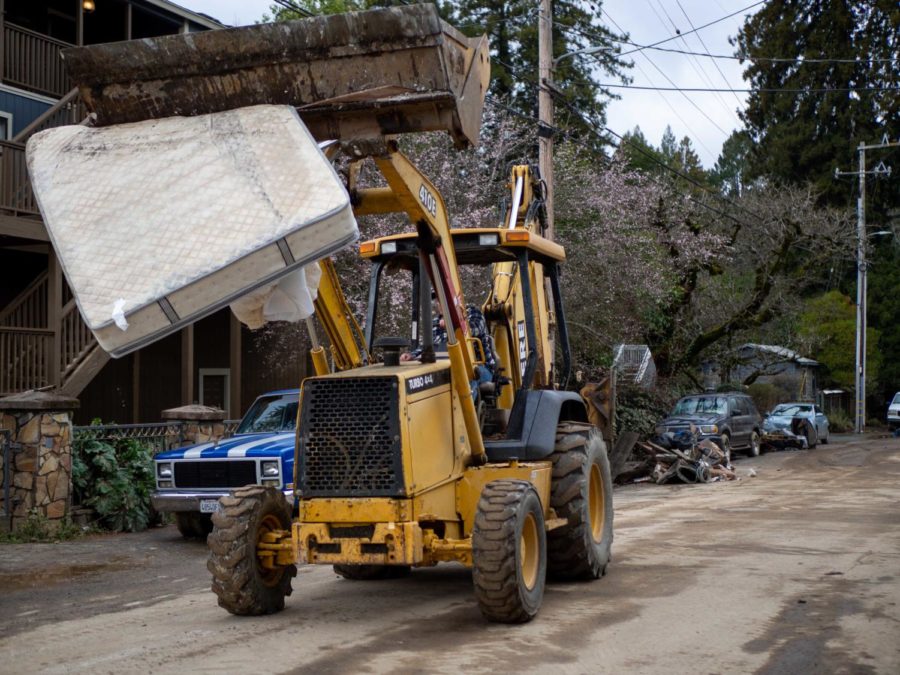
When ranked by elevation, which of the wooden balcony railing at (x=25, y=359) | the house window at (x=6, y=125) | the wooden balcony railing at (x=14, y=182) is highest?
the house window at (x=6, y=125)

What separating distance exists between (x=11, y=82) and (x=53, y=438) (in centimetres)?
908

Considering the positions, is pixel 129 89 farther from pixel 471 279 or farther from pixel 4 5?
pixel 4 5

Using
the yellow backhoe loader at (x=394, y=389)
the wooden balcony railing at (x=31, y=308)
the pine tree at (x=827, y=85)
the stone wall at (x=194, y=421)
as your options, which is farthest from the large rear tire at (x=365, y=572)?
the pine tree at (x=827, y=85)

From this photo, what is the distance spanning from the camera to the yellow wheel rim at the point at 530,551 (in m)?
7.75

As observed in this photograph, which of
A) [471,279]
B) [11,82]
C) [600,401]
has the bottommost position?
[600,401]

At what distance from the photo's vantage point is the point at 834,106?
53.5 metres

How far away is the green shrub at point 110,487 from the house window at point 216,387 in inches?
385

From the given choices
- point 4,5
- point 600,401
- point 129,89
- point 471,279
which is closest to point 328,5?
point 4,5

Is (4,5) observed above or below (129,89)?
above

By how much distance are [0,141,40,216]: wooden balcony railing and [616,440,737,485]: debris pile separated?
12.3 meters

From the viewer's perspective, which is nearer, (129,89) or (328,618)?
(129,89)

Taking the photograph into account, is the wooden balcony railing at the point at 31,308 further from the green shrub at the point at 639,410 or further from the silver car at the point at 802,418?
the silver car at the point at 802,418

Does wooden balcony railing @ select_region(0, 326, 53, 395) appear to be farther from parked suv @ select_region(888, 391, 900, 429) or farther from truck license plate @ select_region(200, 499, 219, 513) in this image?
parked suv @ select_region(888, 391, 900, 429)

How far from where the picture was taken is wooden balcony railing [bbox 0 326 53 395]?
685 inches
